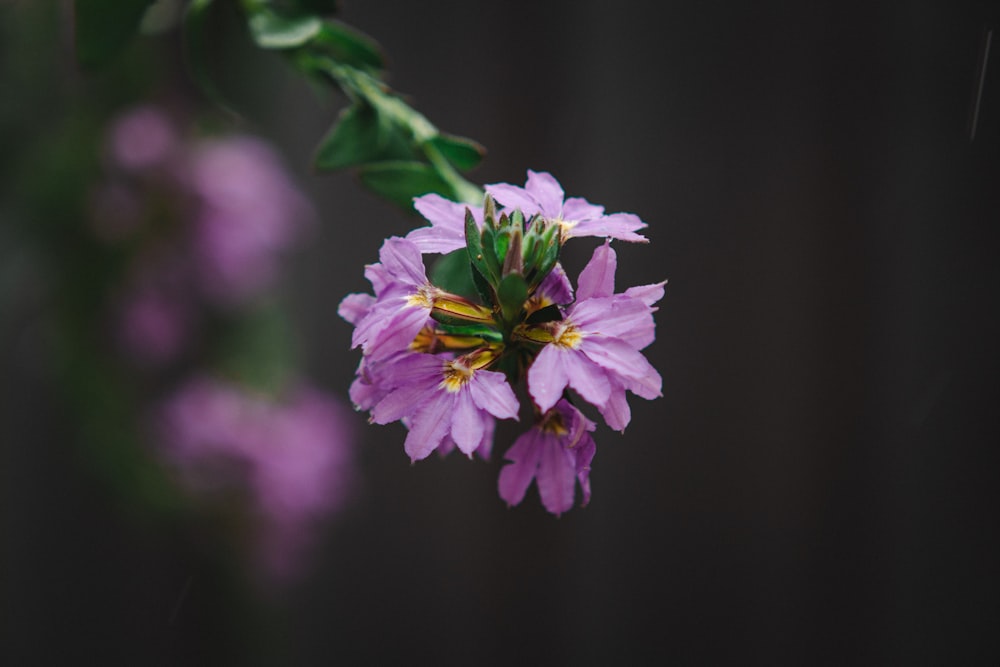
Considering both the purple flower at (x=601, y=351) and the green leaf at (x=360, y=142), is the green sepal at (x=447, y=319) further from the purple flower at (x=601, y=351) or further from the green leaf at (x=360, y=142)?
the green leaf at (x=360, y=142)

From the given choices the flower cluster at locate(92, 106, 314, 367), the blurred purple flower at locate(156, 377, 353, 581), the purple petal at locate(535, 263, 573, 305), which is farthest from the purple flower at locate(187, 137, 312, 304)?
the purple petal at locate(535, 263, 573, 305)

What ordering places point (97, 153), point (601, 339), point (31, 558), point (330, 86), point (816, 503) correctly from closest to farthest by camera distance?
point (601, 339) < point (330, 86) < point (97, 153) < point (816, 503) < point (31, 558)

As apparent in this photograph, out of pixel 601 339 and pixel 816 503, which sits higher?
pixel 601 339

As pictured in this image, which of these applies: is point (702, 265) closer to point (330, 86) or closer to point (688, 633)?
point (688, 633)

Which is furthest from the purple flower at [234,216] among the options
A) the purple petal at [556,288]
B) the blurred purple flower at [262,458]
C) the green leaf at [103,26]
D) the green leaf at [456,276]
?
the purple petal at [556,288]

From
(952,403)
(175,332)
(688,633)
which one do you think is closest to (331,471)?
(175,332)

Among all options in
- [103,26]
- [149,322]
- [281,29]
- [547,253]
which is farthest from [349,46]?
[149,322]

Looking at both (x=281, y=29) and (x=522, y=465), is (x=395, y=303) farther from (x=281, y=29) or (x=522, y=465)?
(x=281, y=29)
